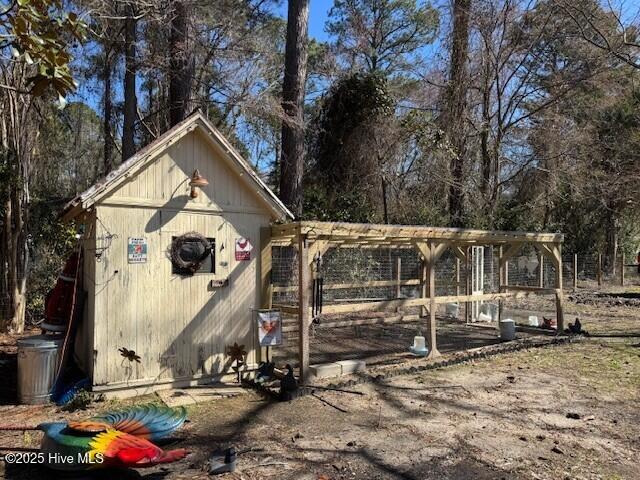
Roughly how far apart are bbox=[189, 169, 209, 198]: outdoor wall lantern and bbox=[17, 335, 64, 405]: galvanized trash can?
2.56 metres

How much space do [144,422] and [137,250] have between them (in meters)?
2.39

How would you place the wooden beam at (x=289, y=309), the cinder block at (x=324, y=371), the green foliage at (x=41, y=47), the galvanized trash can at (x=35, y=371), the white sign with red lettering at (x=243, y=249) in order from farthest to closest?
the white sign with red lettering at (x=243, y=249), the wooden beam at (x=289, y=309), the cinder block at (x=324, y=371), the galvanized trash can at (x=35, y=371), the green foliage at (x=41, y=47)

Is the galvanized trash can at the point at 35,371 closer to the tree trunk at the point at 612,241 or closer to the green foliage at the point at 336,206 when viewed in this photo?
the green foliage at the point at 336,206

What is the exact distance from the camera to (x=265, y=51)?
1462 cm

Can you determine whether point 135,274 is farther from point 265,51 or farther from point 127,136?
point 265,51

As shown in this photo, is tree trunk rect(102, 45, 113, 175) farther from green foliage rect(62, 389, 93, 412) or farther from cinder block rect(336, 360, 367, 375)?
cinder block rect(336, 360, 367, 375)

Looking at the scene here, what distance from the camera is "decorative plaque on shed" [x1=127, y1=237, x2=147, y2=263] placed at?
622cm

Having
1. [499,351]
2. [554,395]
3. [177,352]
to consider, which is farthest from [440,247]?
[177,352]

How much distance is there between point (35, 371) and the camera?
5.81 m

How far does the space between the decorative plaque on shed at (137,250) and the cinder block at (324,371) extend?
8.80ft

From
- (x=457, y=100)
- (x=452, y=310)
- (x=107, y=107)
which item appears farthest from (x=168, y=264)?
(x=107, y=107)

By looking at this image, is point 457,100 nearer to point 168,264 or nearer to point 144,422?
point 168,264

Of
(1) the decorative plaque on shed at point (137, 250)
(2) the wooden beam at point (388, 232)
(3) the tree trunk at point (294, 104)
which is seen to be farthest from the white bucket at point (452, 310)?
(1) the decorative plaque on shed at point (137, 250)

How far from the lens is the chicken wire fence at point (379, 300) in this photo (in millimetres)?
9203
